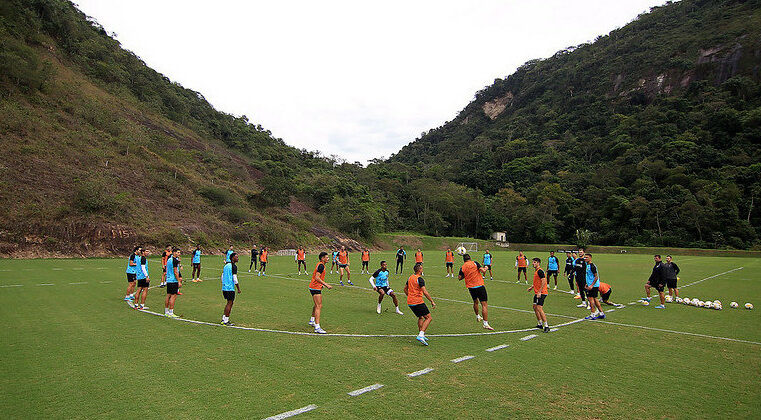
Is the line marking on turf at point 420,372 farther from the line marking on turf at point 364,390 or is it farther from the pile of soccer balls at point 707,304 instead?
the pile of soccer balls at point 707,304

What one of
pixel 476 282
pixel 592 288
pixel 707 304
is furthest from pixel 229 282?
pixel 707 304

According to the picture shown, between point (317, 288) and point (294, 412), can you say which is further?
point (317, 288)

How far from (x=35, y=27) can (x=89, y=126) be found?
24377mm

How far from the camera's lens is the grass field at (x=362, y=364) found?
5.36m

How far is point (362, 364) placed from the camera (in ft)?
23.5

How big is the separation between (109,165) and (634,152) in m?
105

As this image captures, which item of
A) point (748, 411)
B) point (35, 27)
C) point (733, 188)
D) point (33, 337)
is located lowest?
point (748, 411)

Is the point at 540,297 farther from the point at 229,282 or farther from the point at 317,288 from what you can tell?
the point at 229,282

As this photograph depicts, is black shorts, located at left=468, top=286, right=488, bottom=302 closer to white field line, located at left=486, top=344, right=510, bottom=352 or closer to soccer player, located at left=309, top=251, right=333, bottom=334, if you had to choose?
white field line, located at left=486, top=344, right=510, bottom=352

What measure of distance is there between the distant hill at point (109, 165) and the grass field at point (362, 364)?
990 inches

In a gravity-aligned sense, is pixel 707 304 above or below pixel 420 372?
below

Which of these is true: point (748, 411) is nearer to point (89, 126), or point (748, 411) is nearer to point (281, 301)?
point (281, 301)

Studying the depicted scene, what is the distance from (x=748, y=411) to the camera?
5477 millimetres

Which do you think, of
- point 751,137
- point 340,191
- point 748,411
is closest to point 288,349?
point 748,411
